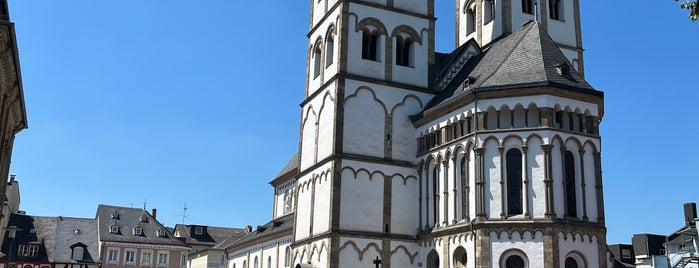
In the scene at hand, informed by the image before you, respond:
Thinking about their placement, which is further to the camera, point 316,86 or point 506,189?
point 316,86

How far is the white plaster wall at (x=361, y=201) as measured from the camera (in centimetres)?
3628

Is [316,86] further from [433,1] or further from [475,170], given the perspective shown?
[475,170]

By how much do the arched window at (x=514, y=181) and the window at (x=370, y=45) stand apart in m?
10.7

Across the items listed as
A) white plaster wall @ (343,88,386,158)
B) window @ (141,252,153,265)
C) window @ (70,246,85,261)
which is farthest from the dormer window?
→ white plaster wall @ (343,88,386,158)

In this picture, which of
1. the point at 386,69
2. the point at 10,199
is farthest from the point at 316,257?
the point at 10,199

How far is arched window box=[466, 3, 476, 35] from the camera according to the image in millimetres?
48062

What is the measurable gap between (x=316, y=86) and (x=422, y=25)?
6.94 meters

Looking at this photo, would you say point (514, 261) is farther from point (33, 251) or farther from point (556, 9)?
point (33, 251)

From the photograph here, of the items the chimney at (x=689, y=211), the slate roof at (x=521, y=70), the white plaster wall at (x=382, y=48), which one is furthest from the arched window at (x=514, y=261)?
the chimney at (x=689, y=211)

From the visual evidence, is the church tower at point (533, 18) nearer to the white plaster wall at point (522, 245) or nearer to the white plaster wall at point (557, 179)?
the white plaster wall at point (557, 179)

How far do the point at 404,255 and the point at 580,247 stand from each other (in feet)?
29.8

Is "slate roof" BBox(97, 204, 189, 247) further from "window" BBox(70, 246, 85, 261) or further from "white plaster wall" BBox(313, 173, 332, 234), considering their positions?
"white plaster wall" BBox(313, 173, 332, 234)

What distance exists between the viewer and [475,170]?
32.8 m

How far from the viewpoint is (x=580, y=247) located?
31.0 m
